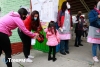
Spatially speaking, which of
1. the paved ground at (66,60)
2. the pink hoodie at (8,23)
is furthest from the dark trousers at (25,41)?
the pink hoodie at (8,23)

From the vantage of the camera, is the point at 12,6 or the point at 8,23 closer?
the point at 8,23

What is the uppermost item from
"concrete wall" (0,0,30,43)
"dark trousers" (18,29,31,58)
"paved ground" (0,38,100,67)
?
"concrete wall" (0,0,30,43)

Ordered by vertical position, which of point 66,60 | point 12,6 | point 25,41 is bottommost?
point 66,60

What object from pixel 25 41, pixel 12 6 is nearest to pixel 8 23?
→ pixel 25 41

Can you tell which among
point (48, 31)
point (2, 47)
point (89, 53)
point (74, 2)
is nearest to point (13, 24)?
point (2, 47)

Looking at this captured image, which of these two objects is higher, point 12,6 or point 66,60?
point 12,6

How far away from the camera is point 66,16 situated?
554 cm

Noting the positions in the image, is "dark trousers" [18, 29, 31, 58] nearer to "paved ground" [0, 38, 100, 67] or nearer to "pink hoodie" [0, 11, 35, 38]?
Result: "paved ground" [0, 38, 100, 67]

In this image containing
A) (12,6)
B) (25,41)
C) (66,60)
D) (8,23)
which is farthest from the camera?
(12,6)

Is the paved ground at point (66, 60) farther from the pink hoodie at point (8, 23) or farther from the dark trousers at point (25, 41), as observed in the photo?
the pink hoodie at point (8, 23)

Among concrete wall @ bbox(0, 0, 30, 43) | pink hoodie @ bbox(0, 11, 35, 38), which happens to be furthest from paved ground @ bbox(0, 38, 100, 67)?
pink hoodie @ bbox(0, 11, 35, 38)

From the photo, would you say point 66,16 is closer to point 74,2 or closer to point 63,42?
point 63,42

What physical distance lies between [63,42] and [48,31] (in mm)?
978

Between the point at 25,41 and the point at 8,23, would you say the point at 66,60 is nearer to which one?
the point at 25,41
